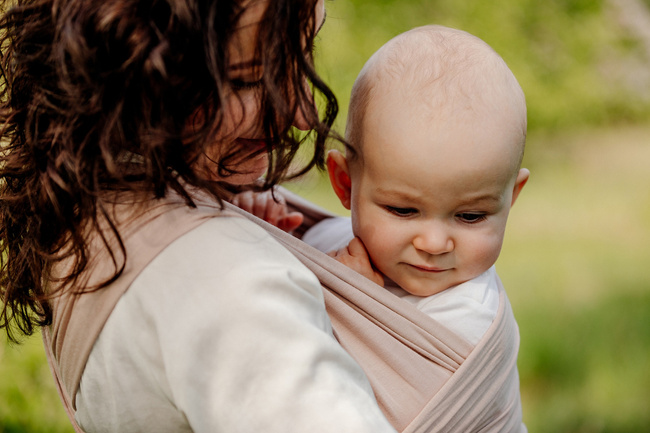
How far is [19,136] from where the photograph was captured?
4.87ft

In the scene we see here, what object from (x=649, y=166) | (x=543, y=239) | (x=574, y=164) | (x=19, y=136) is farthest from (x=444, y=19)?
(x=19, y=136)

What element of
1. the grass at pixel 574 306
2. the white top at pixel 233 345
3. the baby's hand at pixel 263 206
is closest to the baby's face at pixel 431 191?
the baby's hand at pixel 263 206

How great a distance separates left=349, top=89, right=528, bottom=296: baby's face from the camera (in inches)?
63.7

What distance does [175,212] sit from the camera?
1312mm

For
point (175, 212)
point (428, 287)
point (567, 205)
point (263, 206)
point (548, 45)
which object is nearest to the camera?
point (175, 212)

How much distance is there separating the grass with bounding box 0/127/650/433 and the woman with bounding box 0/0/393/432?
895 millimetres

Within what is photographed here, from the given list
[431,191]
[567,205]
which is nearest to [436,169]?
[431,191]

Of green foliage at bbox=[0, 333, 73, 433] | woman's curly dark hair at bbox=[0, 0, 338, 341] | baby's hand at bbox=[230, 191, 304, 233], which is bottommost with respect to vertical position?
green foliage at bbox=[0, 333, 73, 433]

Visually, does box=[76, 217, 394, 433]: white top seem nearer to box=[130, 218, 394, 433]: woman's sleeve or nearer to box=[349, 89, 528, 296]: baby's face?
box=[130, 218, 394, 433]: woman's sleeve

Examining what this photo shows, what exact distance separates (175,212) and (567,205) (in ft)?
15.8

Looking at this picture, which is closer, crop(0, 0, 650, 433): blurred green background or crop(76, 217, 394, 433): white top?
crop(76, 217, 394, 433): white top

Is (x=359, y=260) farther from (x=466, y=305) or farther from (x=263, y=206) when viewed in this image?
(x=263, y=206)

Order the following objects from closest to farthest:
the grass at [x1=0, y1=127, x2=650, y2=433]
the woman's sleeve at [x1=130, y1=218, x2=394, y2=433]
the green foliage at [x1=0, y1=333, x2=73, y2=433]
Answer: the woman's sleeve at [x1=130, y1=218, x2=394, y2=433]
the green foliage at [x1=0, y1=333, x2=73, y2=433]
the grass at [x1=0, y1=127, x2=650, y2=433]

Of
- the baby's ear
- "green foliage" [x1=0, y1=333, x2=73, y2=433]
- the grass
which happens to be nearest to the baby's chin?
the baby's ear
